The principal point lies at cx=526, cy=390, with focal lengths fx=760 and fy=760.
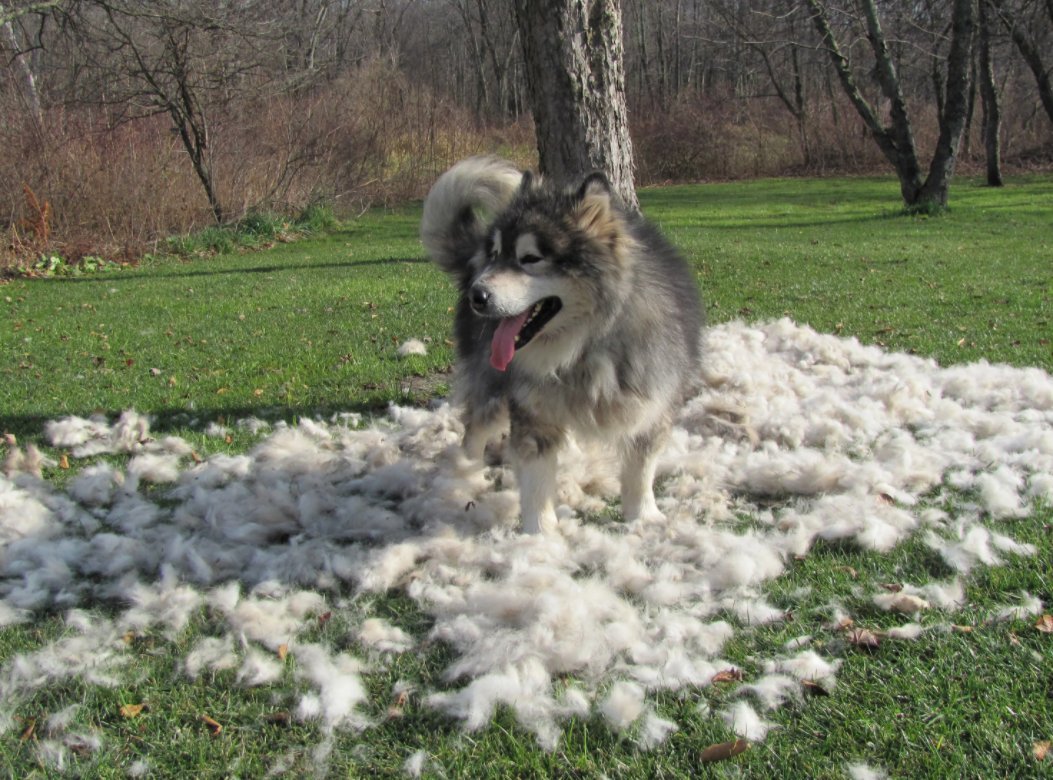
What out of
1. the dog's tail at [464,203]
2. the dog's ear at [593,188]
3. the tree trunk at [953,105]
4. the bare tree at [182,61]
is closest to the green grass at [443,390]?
the tree trunk at [953,105]

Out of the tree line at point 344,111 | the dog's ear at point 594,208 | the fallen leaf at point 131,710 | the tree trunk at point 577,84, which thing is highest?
the tree line at point 344,111

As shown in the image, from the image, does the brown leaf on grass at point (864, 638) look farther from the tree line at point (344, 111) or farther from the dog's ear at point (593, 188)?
the tree line at point (344, 111)

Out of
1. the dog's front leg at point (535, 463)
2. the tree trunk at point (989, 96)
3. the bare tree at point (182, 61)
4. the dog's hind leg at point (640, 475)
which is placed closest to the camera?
the dog's front leg at point (535, 463)

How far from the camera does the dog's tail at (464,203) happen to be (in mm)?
3975

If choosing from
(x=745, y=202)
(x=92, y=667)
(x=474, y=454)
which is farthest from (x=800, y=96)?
(x=92, y=667)

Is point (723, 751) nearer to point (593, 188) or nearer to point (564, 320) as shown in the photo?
point (564, 320)

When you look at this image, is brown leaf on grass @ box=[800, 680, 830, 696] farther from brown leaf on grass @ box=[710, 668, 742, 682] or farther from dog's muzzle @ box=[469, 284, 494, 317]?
dog's muzzle @ box=[469, 284, 494, 317]

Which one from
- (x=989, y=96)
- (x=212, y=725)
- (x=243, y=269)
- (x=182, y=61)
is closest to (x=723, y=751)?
(x=212, y=725)

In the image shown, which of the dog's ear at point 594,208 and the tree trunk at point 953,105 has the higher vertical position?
the tree trunk at point 953,105

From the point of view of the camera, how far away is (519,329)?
10.4ft

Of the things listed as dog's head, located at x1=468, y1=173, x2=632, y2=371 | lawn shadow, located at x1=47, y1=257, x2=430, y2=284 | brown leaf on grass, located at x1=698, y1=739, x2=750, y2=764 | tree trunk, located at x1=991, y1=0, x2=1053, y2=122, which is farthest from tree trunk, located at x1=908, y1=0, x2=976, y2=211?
brown leaf on grass, located at x1=698, y1=739, x2=750, y2=764

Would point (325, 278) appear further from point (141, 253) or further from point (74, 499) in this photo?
point (74, 499)

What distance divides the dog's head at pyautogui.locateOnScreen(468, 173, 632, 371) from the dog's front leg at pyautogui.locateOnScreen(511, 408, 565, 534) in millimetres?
454

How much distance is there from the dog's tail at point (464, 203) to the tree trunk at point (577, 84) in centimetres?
238
